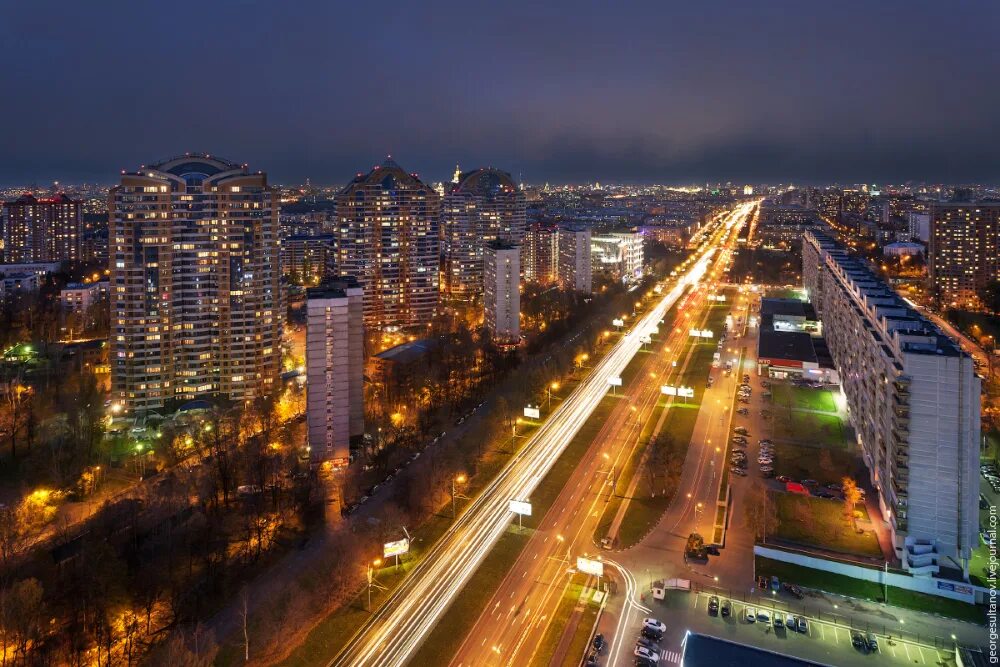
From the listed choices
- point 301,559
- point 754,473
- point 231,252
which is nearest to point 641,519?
point 754,473

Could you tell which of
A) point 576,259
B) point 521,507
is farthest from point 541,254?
point 521,507

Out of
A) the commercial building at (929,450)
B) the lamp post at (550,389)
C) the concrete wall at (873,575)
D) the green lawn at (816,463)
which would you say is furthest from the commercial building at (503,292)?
the concrete wall at (873,575)

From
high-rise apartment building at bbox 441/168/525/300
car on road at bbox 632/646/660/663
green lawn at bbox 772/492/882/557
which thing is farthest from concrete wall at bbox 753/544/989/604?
high-rise apartment building at bbox 441/168/525/300

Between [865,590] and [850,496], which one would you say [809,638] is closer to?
[865,590]

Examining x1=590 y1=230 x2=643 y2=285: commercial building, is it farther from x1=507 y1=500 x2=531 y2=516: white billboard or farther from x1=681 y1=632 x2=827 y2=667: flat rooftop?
x1=681 y1=632 x2=827 y2=667: flat rooftop

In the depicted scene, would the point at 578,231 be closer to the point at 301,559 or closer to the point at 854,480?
the point at 854,480

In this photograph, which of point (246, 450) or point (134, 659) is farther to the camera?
point (246, 450)
